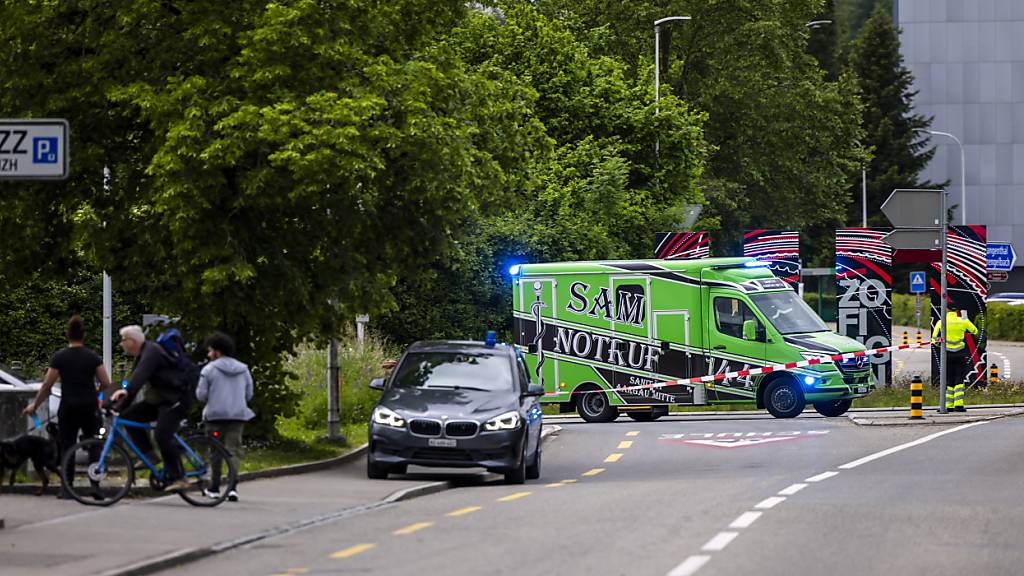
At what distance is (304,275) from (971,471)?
27.1 ft

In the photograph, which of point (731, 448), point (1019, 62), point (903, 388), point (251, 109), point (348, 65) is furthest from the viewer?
point (1019, 62)

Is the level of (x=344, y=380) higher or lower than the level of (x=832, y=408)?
higher

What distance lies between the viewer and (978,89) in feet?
342

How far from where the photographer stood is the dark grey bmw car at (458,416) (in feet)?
62.5

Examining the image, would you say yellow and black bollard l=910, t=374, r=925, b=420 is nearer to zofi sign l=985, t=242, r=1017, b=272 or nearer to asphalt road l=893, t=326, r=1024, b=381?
asphalt road l=893, t=326, r=1024, b=381

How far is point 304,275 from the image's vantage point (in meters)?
21.1

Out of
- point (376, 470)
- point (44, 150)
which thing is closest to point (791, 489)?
point (376, 470)

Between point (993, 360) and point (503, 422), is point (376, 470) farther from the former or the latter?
point (993, 360)

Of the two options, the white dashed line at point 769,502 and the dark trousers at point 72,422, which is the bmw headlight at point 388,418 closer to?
the dark trousers at point 72,422

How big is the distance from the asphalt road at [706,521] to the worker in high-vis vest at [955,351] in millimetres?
8054

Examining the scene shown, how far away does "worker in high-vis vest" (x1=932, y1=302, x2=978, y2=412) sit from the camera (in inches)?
1296

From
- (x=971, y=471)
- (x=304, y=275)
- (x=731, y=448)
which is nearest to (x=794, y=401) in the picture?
(x=731, y=448)

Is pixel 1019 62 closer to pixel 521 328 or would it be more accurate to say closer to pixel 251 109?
pixel 521 328

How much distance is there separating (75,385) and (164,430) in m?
1.02
